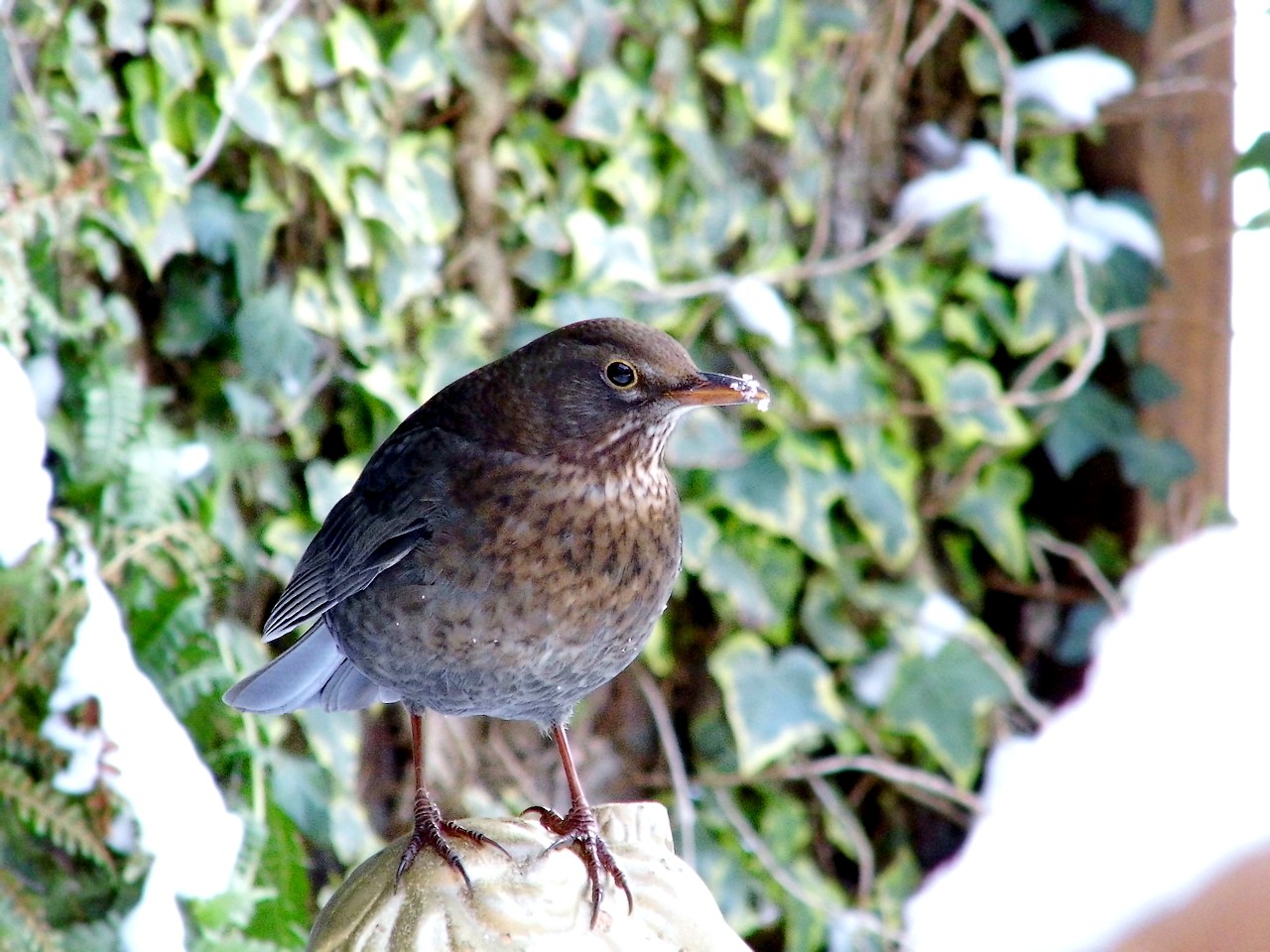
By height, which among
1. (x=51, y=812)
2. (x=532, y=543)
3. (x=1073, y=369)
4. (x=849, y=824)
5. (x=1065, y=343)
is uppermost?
(x=532, y=543)

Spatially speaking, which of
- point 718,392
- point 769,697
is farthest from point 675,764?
point 718,392

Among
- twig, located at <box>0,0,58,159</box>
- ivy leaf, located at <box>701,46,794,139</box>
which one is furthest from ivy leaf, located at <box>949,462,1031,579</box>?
twig, located at <box>0,0,58,159</box>

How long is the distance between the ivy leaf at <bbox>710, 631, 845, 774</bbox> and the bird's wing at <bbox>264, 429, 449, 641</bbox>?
1.61 meters

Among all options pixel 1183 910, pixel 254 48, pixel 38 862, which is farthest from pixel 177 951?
pixel 1183 910

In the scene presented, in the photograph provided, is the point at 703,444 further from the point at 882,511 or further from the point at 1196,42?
the point at 1196,42

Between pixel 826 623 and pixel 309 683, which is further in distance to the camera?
pixel 826 623

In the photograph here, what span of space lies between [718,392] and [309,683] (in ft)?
2.93

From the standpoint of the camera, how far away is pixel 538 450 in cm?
196

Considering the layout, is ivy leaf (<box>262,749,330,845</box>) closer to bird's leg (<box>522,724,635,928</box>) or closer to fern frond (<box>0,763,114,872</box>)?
fern frond (<box>0,763,114,872</box>)

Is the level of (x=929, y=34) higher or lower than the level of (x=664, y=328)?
higher

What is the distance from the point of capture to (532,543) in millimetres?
1884

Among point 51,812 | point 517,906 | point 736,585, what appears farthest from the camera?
point 736,585

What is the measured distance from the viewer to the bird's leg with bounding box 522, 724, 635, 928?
1.83 meters

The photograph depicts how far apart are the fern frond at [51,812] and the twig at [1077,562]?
262 cm
